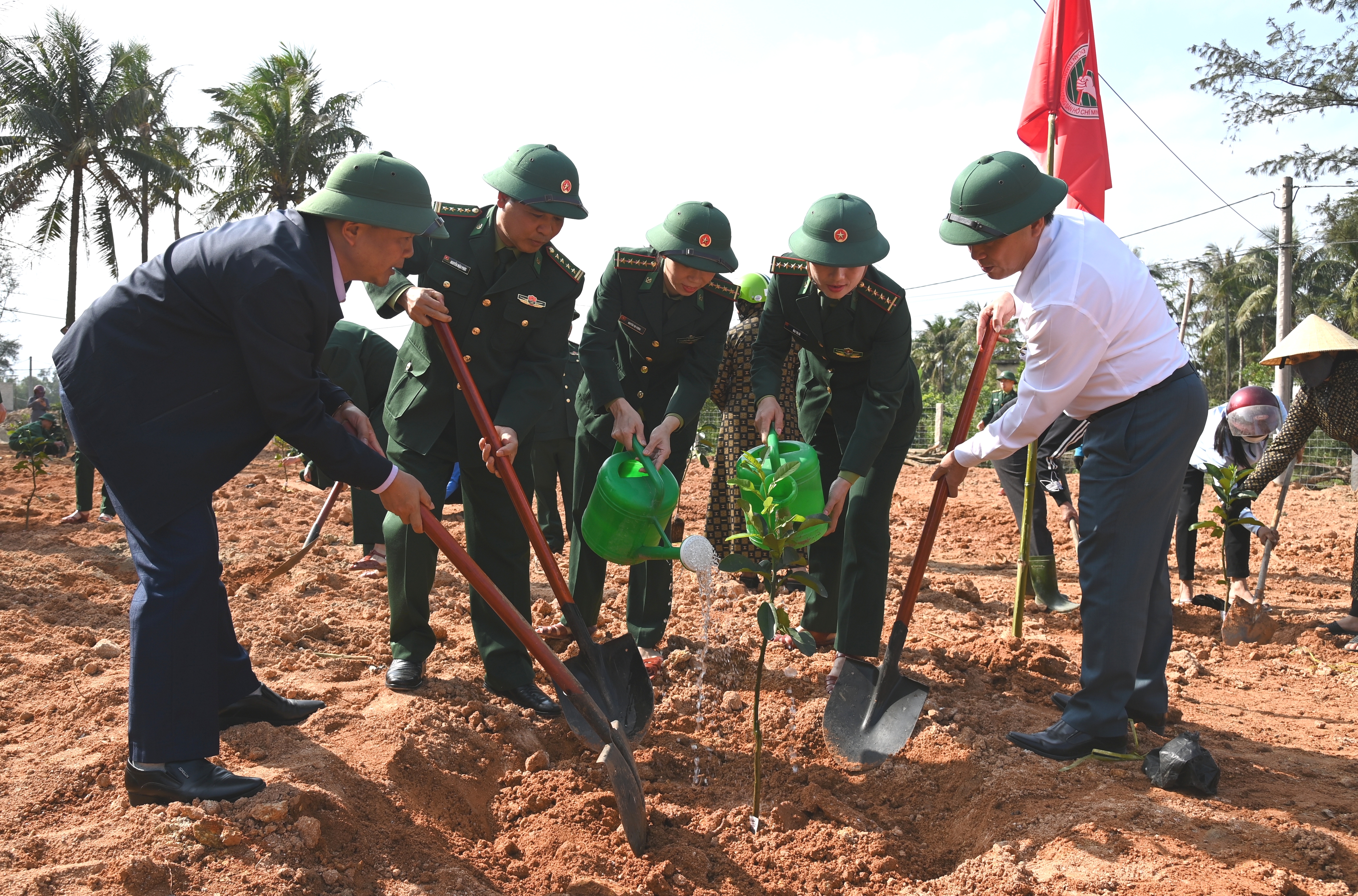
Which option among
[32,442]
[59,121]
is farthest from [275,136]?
[32,442]

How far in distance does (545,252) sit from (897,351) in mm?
1378

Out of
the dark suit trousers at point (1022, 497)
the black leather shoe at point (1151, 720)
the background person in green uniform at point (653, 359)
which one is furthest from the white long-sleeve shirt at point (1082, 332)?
the dark suit trousers at point (1022, 497)

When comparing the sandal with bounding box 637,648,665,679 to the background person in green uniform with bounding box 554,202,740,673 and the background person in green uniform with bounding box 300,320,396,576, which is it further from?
the background person in green uniform with bounding box 300,320,396,576

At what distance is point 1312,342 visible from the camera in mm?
4875

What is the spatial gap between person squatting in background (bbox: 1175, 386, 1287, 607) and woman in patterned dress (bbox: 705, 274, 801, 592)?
7.52 ft

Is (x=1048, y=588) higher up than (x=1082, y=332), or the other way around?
(x=1082, y=332)

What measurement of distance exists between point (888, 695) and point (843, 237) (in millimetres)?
1615

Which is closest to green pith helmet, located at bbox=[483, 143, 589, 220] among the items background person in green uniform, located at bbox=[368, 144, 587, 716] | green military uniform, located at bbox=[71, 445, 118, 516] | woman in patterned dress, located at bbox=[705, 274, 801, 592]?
background person in green uniform, located at bbox=[368, 144, 587, 716]

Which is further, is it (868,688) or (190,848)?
(868,688)

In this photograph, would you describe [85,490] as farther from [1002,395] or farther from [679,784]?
[1002,395]

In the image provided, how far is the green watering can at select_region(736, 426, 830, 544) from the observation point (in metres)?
2.75

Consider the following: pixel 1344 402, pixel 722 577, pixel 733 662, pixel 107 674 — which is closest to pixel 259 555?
pixel 107 674

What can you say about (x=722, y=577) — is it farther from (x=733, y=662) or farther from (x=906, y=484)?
(x=906, y=484)

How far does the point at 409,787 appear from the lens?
8.90 ft
